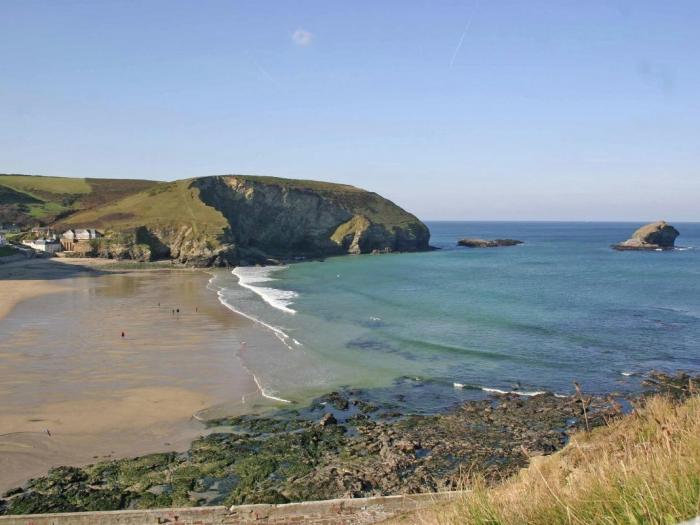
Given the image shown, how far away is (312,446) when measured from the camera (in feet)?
69.4

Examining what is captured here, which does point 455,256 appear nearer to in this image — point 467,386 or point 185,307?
point 185,307

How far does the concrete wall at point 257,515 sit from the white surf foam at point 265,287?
117 ft

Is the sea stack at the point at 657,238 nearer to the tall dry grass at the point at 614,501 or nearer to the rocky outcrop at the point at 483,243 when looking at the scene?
the rocky outcrop at the point at 483,243

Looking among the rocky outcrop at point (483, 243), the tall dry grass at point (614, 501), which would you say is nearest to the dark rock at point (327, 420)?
the tall dry grass at point (614, 501)

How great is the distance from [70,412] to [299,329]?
65.7 feet

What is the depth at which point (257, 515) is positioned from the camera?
13914 mm

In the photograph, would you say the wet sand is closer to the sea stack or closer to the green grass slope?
the green grass slope

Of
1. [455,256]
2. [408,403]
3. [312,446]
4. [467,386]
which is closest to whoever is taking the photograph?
[312,446]

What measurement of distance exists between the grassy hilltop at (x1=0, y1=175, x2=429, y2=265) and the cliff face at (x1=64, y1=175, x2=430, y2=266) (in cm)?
19

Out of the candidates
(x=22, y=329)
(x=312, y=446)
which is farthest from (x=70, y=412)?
(x=22, y=329)

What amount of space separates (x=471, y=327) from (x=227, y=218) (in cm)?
8211

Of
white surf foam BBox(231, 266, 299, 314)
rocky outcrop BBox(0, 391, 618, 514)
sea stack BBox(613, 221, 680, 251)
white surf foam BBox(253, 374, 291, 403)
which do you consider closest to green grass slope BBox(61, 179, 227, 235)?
white surf foam BBox(231, 266, 299, 314)

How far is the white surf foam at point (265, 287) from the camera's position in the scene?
55000 millimetres

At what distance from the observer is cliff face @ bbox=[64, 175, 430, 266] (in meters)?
101
